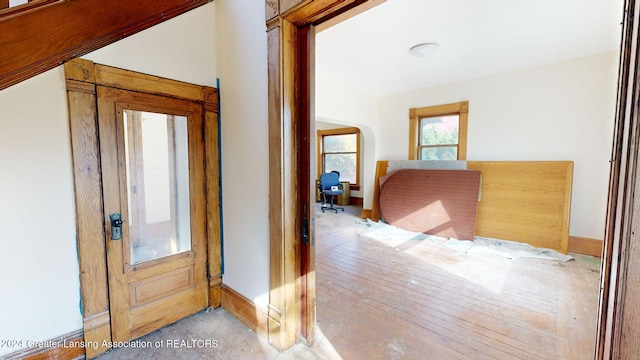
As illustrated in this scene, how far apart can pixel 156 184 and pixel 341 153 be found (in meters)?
5.62

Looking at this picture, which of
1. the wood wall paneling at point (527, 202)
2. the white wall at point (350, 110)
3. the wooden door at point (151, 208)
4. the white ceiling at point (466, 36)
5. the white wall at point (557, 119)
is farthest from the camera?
the white wall at point (350, 110)

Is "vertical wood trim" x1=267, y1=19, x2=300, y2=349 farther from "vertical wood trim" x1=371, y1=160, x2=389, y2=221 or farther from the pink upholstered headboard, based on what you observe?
"vertical wood trim" x1=371, y1=160, x2=389, y2=221

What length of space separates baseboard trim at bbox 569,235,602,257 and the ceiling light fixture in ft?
10.3

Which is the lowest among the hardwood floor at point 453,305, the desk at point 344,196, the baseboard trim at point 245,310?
the hardwood floor at point 453,305

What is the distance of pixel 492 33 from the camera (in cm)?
274

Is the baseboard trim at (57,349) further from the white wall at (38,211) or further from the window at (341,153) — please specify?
the window at (341,153)

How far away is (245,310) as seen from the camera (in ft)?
6.42

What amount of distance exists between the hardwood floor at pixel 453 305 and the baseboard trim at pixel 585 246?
0.19 metres

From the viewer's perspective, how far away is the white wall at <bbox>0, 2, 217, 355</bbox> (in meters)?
1.38

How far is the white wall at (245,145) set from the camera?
1.76 metres

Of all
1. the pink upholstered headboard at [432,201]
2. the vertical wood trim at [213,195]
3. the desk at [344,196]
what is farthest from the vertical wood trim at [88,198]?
the desk at [344,196]

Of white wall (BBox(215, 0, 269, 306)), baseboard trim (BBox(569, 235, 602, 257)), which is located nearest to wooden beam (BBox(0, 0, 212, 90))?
white wall (BBox(215, 0, 269, 306))

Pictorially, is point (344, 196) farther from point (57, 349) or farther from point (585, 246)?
point (57, 349)

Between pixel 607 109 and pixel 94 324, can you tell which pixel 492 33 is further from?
pixel 94 324
